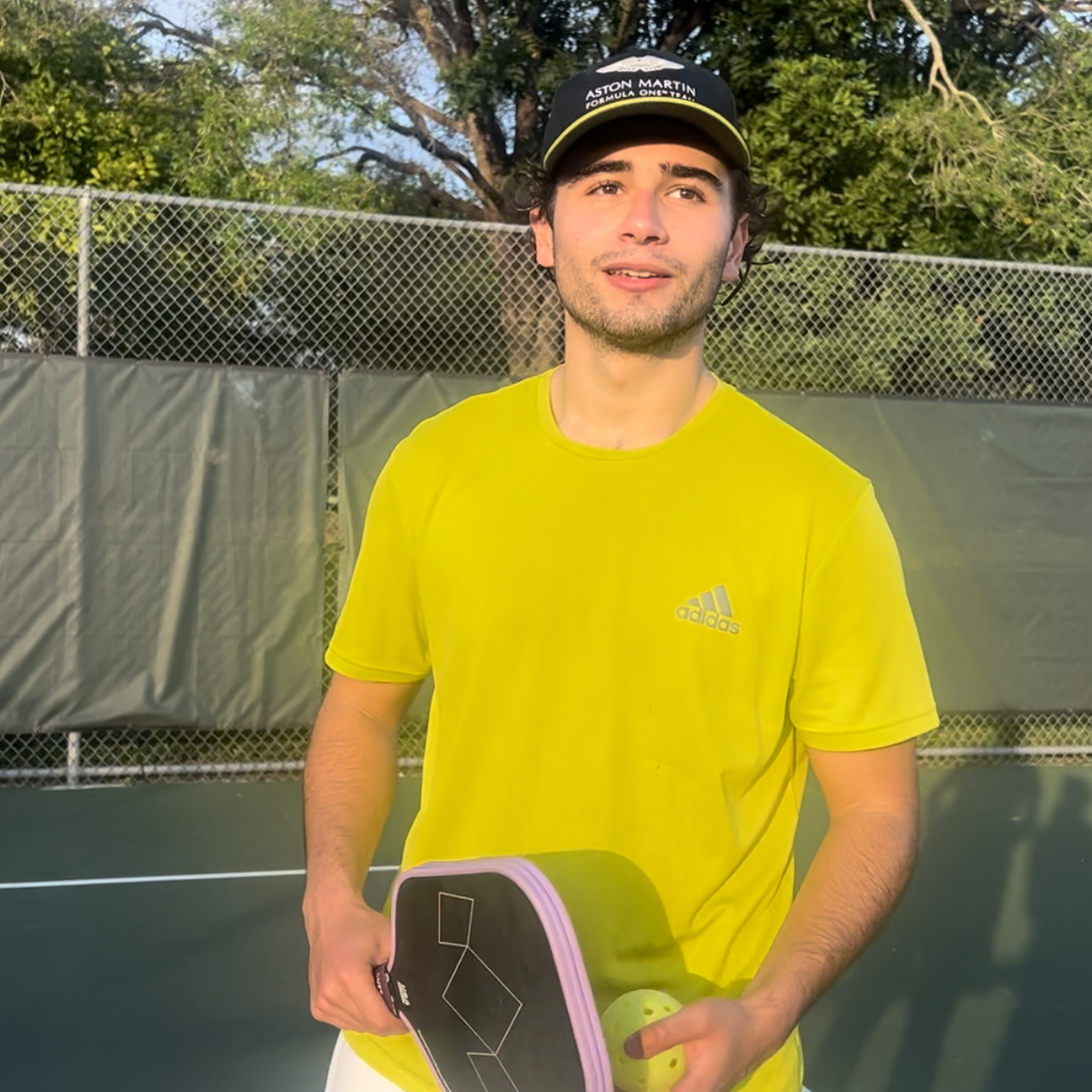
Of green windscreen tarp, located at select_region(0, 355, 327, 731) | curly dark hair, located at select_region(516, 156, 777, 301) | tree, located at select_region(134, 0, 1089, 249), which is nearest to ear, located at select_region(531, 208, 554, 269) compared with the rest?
curly dark hair, located at select_region(516, 156, 777, 301)

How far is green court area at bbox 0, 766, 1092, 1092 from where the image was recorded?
3873 mm

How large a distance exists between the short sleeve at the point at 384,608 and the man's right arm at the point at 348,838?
0.03 meters

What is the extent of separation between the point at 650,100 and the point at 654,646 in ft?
2.31

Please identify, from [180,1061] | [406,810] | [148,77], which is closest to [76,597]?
[406,810]

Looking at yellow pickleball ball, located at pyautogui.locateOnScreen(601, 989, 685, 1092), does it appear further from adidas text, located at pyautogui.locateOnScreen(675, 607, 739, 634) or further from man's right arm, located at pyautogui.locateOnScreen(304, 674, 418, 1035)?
adidas text, located at pyautogui.locateOnScreen(675, 607, 739, 634)

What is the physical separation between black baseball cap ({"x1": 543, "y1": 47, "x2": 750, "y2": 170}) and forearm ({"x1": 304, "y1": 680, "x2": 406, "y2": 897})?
835 mm

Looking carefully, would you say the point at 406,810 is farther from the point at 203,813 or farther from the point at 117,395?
the point at 117,395

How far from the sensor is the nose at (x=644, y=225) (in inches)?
63.1

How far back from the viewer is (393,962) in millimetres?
1438

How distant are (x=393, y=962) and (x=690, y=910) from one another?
0.36 m

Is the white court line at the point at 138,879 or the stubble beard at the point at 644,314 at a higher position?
the stubble beard at the point at 644,314

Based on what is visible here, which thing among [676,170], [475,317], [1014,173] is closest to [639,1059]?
[676,170]

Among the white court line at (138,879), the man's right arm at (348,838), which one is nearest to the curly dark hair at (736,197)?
the man's right arm at (348,838)

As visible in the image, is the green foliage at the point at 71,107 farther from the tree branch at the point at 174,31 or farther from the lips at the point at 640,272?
the lips at the point at 640,272
